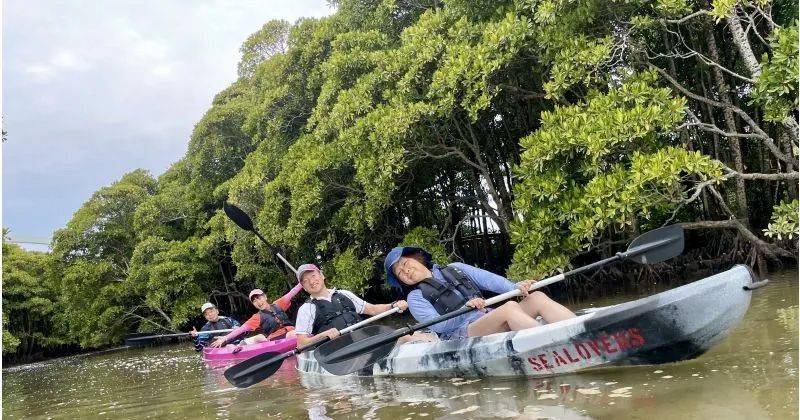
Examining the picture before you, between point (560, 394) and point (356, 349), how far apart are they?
5.11ft

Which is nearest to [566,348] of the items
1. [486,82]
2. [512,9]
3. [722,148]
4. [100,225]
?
[486,82]

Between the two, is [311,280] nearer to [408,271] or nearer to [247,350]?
[408,271]

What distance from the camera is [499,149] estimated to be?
11281 millimetres

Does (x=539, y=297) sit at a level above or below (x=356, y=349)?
above

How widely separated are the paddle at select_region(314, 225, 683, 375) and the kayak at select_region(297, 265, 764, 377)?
35 centimetres

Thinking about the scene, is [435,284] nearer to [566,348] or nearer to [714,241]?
[566,348]

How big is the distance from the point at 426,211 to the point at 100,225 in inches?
435

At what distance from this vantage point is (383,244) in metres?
12.7

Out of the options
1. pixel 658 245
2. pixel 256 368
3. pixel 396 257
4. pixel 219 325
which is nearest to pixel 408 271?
pixel 396 257

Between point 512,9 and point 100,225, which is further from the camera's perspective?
point 100,225

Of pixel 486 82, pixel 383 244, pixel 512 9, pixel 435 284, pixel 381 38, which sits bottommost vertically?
pixel 435 284

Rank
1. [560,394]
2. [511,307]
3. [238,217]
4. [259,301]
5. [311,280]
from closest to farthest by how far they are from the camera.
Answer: [560,394] → [511,307] → [311,280] → [259,301] → [238,217]

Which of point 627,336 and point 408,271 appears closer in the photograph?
point 627,336

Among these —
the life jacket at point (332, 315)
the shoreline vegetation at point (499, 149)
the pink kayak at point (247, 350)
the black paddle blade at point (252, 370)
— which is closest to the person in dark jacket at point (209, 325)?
the pink kayak at point (247, 350)
